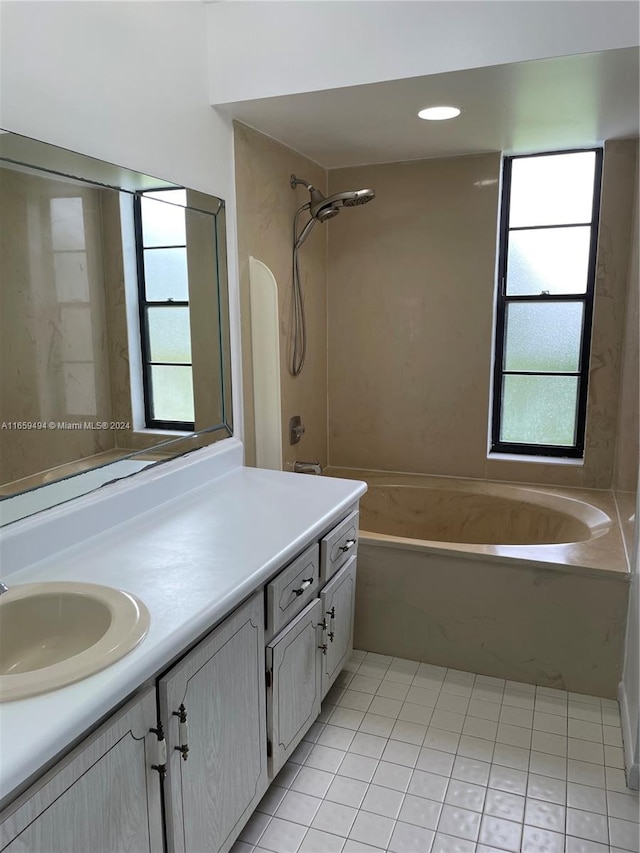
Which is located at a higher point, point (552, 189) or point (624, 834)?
point (552, 189)

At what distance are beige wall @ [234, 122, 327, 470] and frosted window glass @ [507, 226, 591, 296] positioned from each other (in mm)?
993

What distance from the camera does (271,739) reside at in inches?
68.2

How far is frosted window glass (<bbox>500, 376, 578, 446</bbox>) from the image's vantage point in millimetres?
3244

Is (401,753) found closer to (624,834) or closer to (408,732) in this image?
(408,732)

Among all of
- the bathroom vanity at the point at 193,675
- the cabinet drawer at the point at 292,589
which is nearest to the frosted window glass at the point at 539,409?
the bathroom vanity at the point at 193,675

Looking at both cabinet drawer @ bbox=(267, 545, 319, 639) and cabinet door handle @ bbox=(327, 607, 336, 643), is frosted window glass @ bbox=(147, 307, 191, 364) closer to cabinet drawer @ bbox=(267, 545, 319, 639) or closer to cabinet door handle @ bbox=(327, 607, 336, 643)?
cabinet drawer @ bbox=(267, 545, 319, 639)

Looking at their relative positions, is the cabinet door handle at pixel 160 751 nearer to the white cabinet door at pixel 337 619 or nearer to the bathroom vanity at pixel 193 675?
the bathroom vanity at pixel 193 675

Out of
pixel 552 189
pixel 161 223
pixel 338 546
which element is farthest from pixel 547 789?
pixel 552 189

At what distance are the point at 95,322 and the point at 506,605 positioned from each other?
1.77 m

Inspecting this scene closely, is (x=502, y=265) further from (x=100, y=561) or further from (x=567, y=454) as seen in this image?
(x=100, y=561)

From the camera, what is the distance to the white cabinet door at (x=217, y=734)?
1302 mm

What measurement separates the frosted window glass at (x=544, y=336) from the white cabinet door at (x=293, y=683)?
6.29ft

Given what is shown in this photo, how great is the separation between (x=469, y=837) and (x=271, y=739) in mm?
599

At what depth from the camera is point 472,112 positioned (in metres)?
2.42
